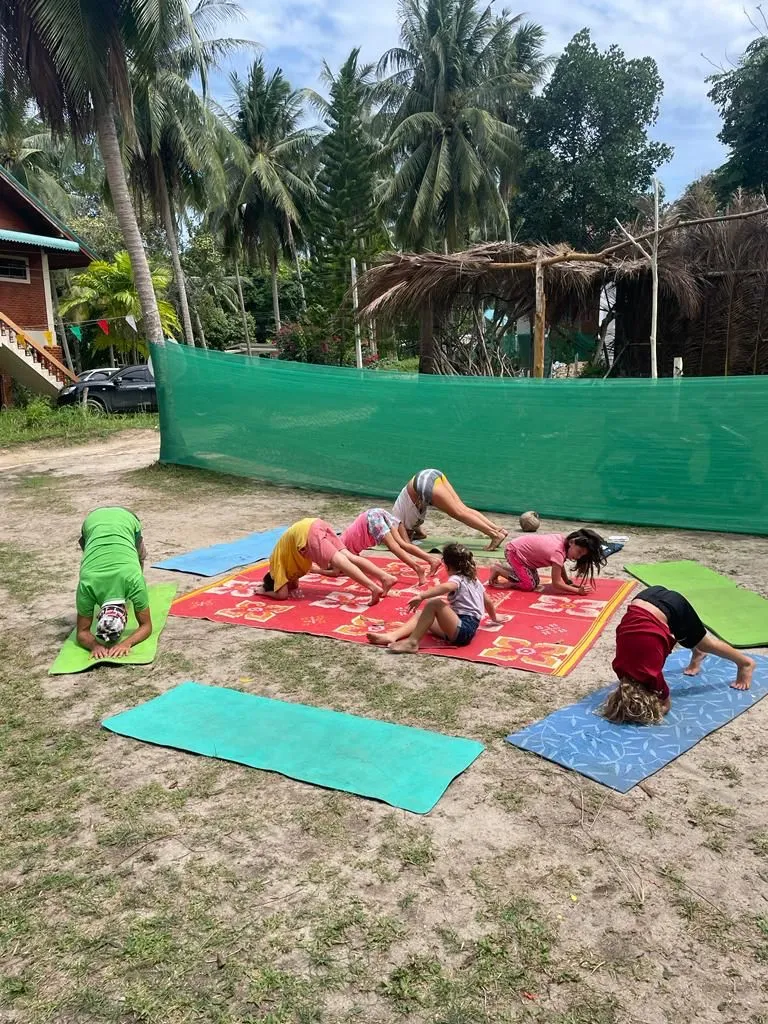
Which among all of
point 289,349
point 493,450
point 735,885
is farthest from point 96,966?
point 289,349

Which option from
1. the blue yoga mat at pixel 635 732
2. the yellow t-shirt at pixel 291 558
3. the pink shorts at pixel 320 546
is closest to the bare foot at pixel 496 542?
the pink shorts at pixel 320 546

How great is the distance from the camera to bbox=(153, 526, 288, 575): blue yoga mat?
6453 mm

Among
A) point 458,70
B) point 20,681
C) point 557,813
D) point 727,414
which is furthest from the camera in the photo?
point 458,70

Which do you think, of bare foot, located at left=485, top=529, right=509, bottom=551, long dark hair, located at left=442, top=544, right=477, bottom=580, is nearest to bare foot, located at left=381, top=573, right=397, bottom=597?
long dark hair, located at left=442, top=544, right=477, bottom=580

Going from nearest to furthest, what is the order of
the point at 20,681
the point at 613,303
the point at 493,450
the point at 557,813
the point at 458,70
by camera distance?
1. the point at 557,813
2. the point at 20,681
3. the point at 493,450
4. the point at 613,303
5. the point at 458,70

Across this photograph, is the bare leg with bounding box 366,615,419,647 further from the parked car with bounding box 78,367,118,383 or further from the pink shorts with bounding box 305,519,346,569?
the parked car with bounding box 78,367,118,383

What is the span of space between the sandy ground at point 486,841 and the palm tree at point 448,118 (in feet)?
79.3

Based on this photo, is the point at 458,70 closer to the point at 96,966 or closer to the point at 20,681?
the point at 20,681

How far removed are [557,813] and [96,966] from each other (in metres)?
1.66

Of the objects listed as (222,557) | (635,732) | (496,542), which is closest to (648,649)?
(635,732)

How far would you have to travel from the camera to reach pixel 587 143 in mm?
27875

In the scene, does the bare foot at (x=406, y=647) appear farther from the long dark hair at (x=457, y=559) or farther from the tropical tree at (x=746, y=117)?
the tropical tree at (x=746, y=117)

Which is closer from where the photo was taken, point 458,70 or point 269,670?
point 269,670

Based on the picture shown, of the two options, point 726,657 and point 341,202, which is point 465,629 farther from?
point 341,202
